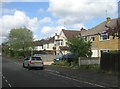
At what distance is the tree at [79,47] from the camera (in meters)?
34.9

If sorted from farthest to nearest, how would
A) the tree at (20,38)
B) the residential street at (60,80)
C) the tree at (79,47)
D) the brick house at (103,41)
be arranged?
the tree at (20,38), the brick house at (103,41), the tree at (79,47), the residential street at (60,80)

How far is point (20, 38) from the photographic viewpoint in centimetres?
8706

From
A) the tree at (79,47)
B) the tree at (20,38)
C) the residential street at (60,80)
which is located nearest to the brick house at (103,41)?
the tree at (79,47)

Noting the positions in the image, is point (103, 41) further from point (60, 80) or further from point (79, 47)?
point (60, 80)

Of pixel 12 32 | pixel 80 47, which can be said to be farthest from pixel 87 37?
pixel 12 32

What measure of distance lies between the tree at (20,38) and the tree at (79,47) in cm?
4751

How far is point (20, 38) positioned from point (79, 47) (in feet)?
176

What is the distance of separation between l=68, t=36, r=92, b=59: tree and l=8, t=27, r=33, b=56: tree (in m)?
47.5

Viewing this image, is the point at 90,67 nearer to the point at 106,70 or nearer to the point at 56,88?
the point at 106,70

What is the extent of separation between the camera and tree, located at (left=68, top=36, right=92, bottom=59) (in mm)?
34906

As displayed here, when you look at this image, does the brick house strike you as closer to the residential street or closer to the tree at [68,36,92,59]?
the tree at [68,36,92,59]

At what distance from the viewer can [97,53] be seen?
178 feet

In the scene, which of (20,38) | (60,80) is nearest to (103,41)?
(60,80)

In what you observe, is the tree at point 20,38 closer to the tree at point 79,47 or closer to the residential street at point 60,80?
the tree at point 79,47
